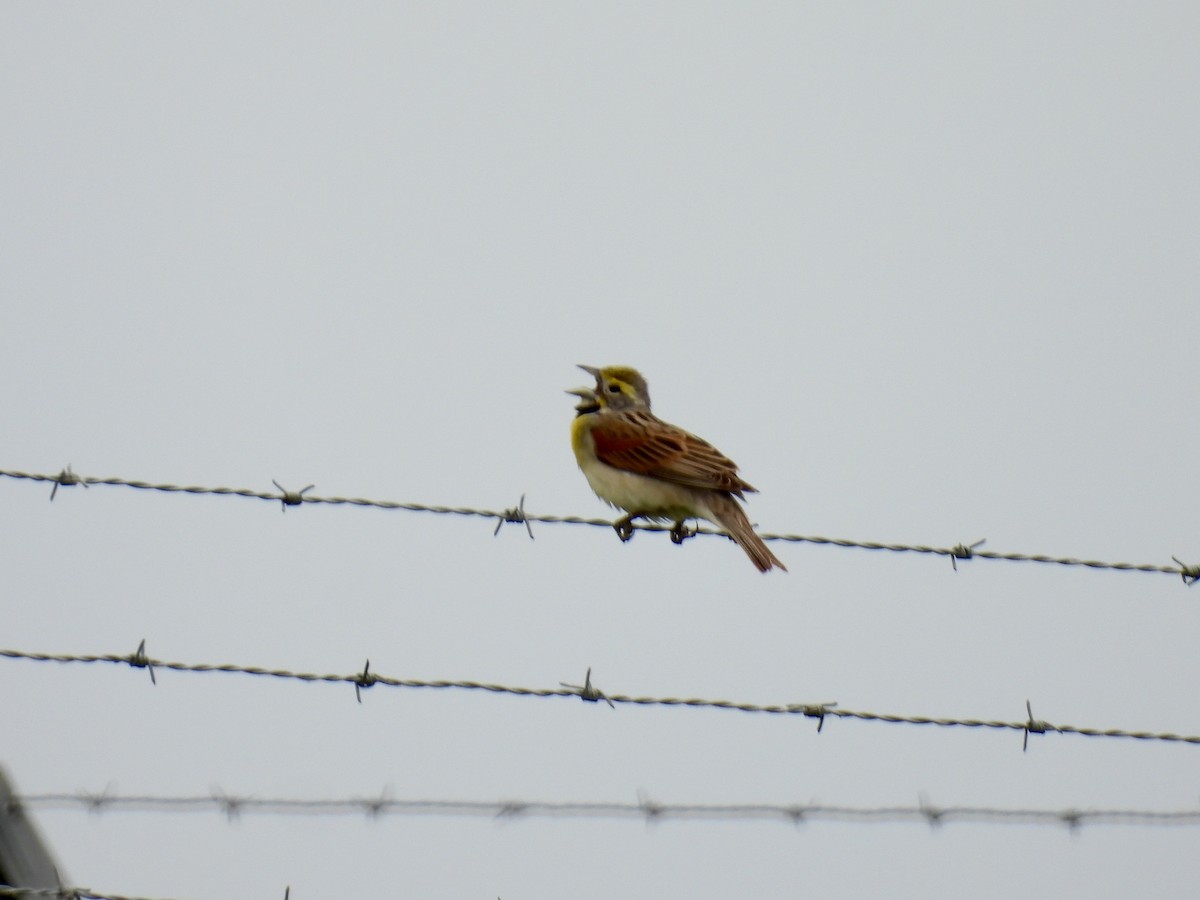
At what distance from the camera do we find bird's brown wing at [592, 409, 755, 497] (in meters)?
9.32

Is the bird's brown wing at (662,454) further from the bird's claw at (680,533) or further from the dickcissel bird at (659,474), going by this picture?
the bird's claw at (680,533)

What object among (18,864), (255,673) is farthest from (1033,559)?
(18,864)

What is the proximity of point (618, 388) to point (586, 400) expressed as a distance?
0.73ft

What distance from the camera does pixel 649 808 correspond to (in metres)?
5.70

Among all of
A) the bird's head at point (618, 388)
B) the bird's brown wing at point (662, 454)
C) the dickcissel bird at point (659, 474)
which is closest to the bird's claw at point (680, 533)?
the dickcissel bird at point (659, 474)

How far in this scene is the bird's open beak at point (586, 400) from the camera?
10727 millimetres

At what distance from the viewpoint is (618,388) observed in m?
10.9

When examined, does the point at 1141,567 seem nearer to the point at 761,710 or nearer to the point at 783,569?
the point at 761,710

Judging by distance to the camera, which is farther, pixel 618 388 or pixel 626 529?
pixel 618 388

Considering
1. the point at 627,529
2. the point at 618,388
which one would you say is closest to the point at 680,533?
the point at 627,529

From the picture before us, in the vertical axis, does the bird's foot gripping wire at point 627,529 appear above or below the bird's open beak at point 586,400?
below

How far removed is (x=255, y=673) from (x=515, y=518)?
1526 millimetres

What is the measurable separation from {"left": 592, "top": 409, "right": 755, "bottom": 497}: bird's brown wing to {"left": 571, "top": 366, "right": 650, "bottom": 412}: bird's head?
477mm

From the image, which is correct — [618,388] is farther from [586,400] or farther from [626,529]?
[626,529]
